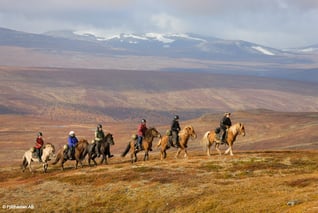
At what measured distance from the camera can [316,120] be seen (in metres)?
142

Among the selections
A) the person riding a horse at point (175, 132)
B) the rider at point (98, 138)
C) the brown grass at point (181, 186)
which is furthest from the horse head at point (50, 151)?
the person riding a horse at point (175, 132)

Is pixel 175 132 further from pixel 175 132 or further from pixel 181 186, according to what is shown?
pixel 181 186

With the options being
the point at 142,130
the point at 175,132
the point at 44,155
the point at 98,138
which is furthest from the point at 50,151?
the point at 175,132

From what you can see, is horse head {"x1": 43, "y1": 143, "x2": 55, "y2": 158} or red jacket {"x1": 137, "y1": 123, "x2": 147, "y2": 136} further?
red jacket {"x1": 137, "y1": 123, "x2": 147, "y2": 136}

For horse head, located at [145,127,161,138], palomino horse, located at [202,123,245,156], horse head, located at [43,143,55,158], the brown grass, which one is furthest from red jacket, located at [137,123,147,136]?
horse head, located at [43,143,55,158]

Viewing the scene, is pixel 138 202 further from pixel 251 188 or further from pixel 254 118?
pixel 254 118

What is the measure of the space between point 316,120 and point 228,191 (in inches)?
4543

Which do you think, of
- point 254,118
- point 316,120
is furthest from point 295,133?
point 254,118

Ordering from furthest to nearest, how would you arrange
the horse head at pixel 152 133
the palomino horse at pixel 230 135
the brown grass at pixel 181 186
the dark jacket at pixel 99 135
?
the horse head at pixel 152 133 → the dark jacket at pixel 99 135 → the palomino horse at pixel 230 135 → the brown grass at pixel 181 186

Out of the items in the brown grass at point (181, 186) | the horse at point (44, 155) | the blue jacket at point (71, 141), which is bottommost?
the brown grass at point (181, 186)

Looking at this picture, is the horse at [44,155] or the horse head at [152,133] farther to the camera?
the horse head at [152,133]

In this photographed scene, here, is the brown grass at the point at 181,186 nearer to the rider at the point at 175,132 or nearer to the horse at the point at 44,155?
the horse at the point at 44,155

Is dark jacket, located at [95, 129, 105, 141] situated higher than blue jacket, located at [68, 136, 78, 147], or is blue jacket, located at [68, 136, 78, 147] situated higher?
dark jacket, located at [95, 129, 105, 141]

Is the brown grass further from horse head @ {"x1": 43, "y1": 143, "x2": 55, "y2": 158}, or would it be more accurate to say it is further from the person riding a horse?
the person riding a horse
